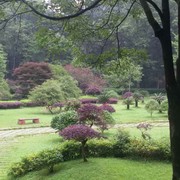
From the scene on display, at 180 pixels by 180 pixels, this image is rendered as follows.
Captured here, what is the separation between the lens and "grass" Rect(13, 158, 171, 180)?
6.10m

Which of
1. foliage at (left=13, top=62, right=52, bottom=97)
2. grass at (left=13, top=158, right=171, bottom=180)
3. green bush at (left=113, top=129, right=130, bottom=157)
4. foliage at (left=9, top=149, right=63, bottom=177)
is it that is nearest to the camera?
grass at (left=13, top=158, right=171, bottom=180)

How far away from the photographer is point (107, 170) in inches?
250

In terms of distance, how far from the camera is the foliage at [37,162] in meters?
6.71

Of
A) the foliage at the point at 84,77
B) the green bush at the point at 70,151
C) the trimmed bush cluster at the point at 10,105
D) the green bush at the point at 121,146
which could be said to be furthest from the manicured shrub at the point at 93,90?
the green bush at the point at 70,151

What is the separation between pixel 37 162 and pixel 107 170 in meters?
1.53

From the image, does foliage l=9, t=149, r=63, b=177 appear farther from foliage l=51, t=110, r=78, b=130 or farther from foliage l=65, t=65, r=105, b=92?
foliage l=65, t=65, r=105, b=92

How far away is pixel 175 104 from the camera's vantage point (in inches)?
184

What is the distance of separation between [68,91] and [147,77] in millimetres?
21723

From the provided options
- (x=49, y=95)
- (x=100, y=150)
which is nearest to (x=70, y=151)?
(x=100, y=150)

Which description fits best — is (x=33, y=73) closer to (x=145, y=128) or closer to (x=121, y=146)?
(x=145, y=128)

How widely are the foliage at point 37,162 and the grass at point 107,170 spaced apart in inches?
6.3

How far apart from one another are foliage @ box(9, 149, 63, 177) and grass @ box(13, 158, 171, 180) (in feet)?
0.52

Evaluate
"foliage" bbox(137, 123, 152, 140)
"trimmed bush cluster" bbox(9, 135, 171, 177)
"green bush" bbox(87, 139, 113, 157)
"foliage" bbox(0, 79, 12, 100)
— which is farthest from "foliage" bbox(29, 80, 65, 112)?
"green bush" bbox(87, 139, 113, 157)

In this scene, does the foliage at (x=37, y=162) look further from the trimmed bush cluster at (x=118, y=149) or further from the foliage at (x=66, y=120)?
the foliage at (x=66, y=120)
